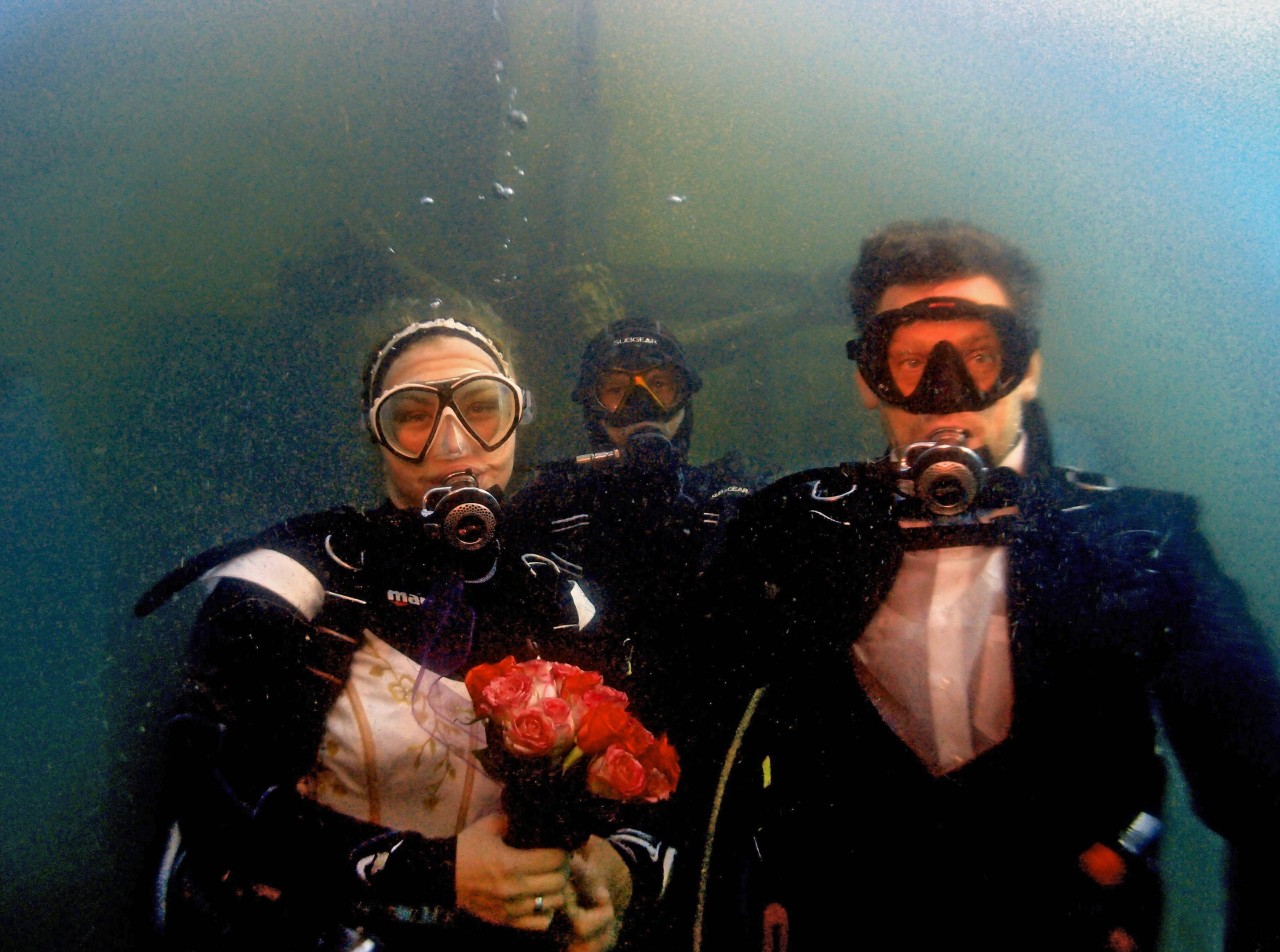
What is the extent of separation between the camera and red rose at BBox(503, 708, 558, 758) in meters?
1.40

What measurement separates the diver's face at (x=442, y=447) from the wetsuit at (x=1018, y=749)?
1.10 metres

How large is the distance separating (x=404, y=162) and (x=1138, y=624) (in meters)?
31.5

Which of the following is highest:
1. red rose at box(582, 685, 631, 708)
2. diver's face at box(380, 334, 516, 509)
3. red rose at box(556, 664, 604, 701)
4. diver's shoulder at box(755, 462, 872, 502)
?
diver's face at box(380, 334, 516, 509)

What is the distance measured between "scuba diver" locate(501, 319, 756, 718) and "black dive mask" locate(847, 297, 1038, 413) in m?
1.09

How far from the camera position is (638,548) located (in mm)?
3119

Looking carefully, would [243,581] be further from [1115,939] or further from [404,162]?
[404,162]

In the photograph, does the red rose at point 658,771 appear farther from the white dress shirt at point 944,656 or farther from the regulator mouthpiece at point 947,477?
the regulator mouthpiece at point 947,477

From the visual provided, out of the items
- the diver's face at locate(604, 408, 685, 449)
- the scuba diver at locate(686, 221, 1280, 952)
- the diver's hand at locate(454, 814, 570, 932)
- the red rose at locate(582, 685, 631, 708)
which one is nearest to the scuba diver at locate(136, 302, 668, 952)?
the diver's hand at locate(454, 814, 570, 932)

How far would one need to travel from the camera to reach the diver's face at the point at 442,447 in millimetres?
2355

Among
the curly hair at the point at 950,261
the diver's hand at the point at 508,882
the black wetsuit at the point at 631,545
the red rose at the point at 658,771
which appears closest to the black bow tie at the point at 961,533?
the black wetsuit at the point at 631,545

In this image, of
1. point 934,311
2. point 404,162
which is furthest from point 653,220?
point 934,311

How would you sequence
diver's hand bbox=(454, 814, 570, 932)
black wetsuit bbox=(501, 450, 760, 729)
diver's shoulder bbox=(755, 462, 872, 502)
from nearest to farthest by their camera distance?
1. diver's hand bbox=(454, 814, 570, 932)
2. diver's shoulder bbox=(755, 462, 872, 502)
3. black wetsuit bbox=(501, 450, 760, 729)

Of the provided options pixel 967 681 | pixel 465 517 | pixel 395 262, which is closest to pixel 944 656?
pixel 967 681

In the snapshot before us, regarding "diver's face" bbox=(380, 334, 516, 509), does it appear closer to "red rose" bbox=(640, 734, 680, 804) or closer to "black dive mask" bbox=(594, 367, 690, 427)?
"red rose" bbox=(640, 734, 680, 804)
